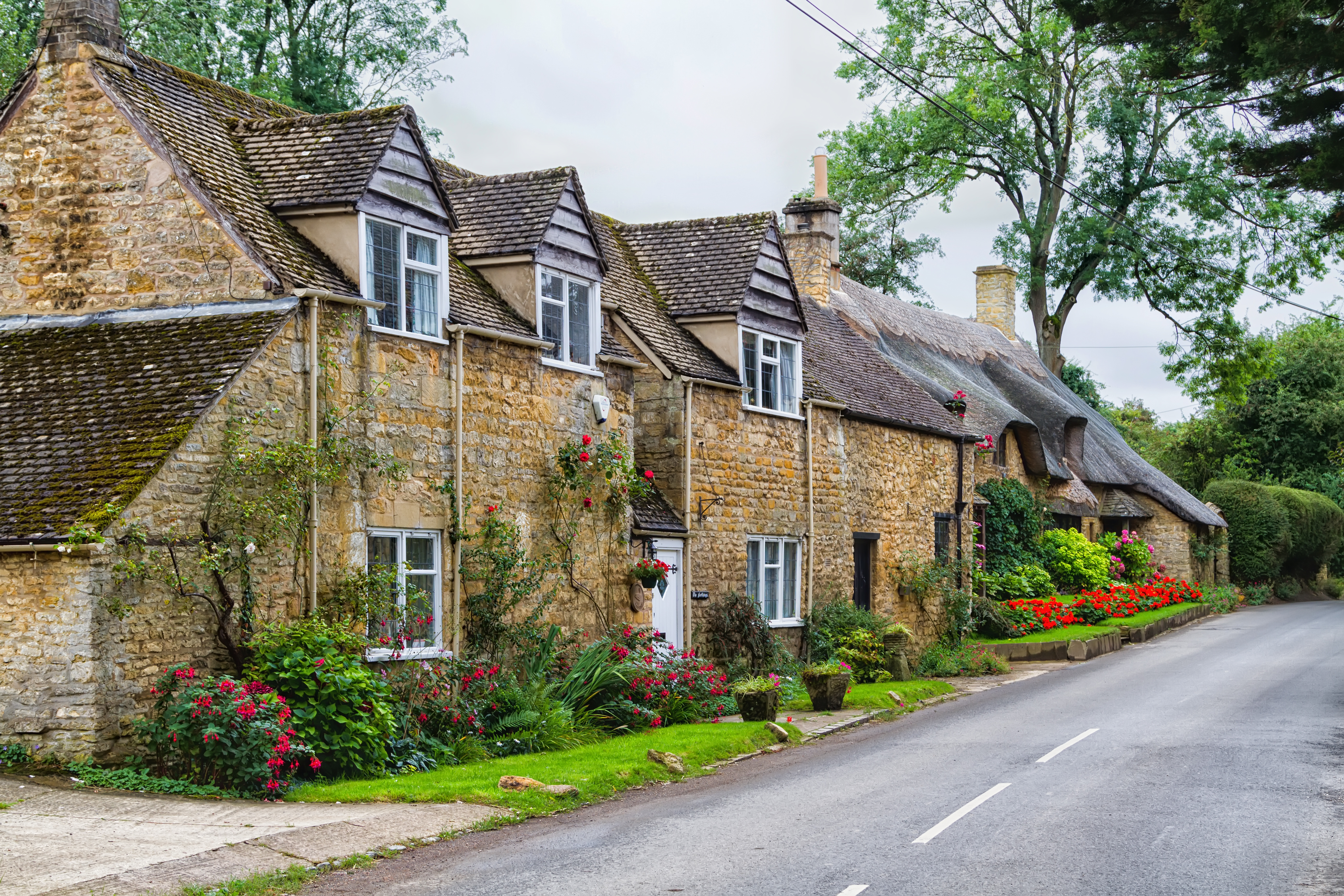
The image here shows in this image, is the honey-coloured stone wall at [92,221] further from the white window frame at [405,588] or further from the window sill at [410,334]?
the white window frame at [405,588]

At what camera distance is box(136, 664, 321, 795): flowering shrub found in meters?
11.4

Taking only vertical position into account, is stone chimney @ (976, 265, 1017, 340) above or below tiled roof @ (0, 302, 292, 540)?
above

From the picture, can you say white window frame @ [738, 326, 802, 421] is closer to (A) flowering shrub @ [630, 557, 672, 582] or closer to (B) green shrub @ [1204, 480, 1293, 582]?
(A) flowering shrub @ [630, 557, 672, 582]

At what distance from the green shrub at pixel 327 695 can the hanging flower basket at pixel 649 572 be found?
19.2 feet

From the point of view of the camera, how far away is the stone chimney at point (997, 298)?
44156mm

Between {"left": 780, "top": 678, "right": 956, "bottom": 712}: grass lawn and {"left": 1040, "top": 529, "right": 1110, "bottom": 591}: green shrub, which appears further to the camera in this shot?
{"left": 1040, "top": 529, "right": 1110, "bottom": 591}: green shrub

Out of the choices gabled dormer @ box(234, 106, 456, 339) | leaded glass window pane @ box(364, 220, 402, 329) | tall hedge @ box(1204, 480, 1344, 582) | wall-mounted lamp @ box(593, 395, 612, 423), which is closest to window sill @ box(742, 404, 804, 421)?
wall-mounted lamp @ box(593, 395, 612, 423)

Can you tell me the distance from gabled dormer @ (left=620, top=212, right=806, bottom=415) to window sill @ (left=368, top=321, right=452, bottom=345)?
23.8 ft

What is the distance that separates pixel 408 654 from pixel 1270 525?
4005cm

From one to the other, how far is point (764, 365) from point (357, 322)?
9.51m

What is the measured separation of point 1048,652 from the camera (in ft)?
90.1

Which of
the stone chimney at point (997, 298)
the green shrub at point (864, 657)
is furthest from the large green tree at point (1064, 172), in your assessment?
the green shrub at point (864, 657)

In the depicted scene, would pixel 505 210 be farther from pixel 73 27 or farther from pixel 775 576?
pixel 775 576

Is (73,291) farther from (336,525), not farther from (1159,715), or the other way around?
(1159,715)
